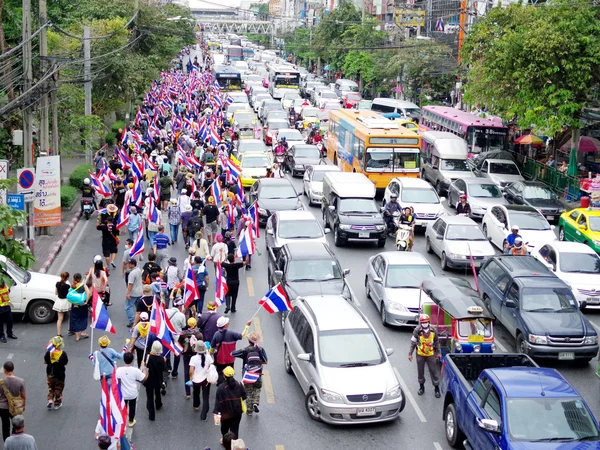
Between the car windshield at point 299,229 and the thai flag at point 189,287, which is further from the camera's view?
the car windshield at point 299,229

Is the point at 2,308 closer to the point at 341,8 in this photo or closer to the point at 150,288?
the point at 150,288

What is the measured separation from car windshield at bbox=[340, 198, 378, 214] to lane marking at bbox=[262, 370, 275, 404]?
11058mm

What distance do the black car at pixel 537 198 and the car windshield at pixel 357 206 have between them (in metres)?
6.78

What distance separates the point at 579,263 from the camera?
70.2ft

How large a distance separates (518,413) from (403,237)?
514 inches

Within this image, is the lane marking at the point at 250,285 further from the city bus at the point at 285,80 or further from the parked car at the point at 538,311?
the city bus at the point at 285,80

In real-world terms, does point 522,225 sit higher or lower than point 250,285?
higher

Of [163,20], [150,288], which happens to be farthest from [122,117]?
[150,288]

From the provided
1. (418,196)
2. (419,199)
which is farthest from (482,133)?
(419,199)

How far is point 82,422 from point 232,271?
6052 mm

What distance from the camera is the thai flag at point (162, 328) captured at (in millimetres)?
14422

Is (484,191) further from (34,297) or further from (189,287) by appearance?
(34,297)

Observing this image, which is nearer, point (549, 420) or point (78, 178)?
point (549, 420)

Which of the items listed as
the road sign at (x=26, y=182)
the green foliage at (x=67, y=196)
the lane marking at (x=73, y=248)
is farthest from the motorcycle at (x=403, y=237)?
the green foliage at (x=67, y=196)
